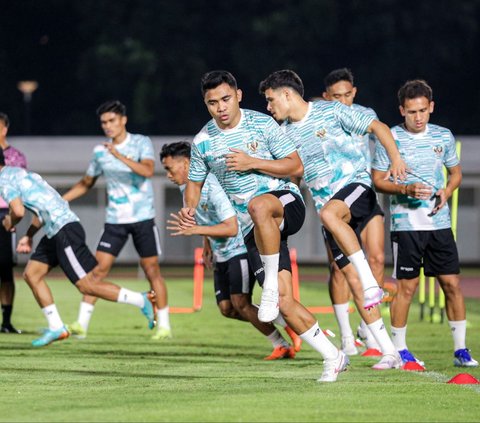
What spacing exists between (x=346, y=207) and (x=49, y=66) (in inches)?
1929

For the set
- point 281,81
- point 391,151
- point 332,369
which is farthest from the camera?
point 281,81

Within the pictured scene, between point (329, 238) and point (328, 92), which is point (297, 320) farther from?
point (328, 92)

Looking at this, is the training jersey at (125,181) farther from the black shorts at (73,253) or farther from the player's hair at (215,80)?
the player's hair at (215,80)

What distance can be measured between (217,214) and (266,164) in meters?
2.24

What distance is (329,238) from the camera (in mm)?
11023

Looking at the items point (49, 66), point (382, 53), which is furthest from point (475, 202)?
point (49, 66)

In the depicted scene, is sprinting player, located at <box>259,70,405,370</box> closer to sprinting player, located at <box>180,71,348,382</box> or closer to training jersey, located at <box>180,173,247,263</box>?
sprinting player, located at <box>180,71,348,382</box>

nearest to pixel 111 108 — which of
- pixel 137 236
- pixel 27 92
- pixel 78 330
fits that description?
pixel 137 236

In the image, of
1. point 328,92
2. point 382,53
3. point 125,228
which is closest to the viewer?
point 328,92

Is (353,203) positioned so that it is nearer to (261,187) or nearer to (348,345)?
(261,187)

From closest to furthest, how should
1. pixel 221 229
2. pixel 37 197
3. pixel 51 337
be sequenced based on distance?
pixel 221 229 → pixel 51 337 → pixel 37 197

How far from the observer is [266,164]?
30.8ft

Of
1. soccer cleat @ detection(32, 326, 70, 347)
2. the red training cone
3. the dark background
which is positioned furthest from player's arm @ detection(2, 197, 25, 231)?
the dark background

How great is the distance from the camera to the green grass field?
26.1 feet
